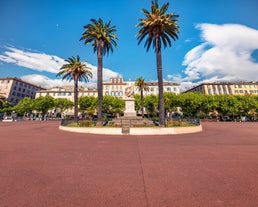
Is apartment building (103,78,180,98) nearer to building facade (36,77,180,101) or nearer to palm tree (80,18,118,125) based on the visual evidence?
building facade (36,77,180,101)

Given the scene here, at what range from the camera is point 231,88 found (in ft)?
245

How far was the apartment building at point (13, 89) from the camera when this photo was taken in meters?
70.1

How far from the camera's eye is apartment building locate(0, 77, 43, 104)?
7011cm

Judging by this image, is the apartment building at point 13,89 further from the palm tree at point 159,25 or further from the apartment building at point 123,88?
the palm tree at point 159,25

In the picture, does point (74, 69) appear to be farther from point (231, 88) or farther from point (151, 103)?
point (231, 88)

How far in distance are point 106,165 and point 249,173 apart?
18.2ft

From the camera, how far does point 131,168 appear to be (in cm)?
539

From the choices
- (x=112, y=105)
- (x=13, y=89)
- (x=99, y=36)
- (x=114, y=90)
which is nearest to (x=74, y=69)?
(x=99, y=36)

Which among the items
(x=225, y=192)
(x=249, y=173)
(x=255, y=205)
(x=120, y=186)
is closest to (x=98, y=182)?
(x=120, y=186)

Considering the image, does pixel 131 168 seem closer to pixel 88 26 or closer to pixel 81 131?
pixel 81 131

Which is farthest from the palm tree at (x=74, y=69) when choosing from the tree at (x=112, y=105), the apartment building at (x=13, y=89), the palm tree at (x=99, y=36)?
the apartment building at (x=13, y=89)

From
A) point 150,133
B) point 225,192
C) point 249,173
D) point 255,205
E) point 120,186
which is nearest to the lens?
point 255,205

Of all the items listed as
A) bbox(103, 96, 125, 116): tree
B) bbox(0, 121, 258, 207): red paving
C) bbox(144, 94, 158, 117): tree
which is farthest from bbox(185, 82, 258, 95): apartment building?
bbox(0, 121, 258, 207): red paving

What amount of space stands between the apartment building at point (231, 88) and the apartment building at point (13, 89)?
107459 mm
